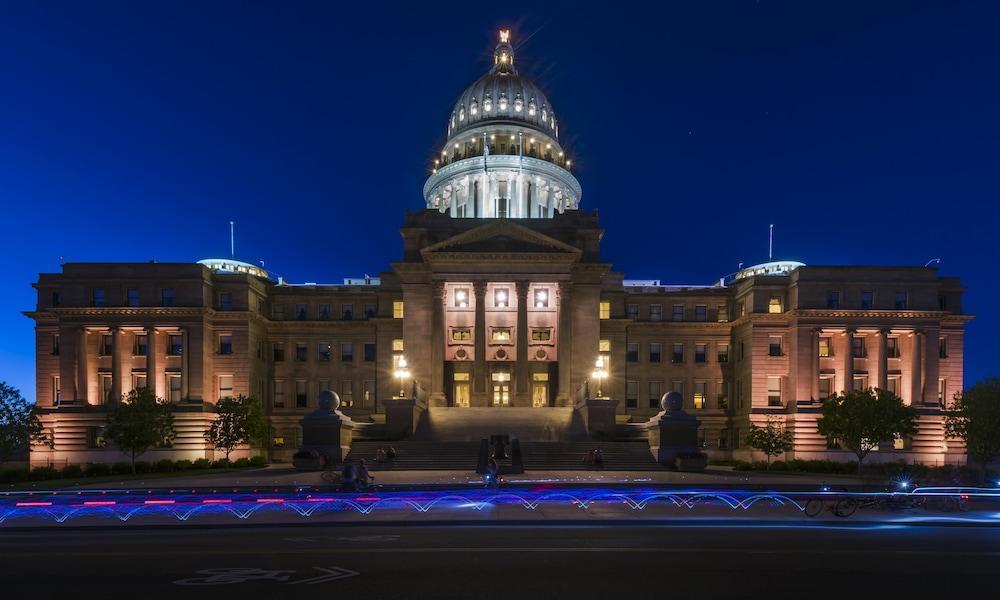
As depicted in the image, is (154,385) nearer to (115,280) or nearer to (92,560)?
(115,280)

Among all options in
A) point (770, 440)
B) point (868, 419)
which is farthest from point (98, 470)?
point (868, 419)

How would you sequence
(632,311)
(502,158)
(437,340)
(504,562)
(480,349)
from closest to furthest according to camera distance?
(504,562) → (437,340) → (480,349) → (632,311) → (502,158)

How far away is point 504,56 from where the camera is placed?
112 meters

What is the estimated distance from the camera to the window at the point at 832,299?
63.0 meters

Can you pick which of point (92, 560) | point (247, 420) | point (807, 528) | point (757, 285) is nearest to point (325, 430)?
point (247, 420)

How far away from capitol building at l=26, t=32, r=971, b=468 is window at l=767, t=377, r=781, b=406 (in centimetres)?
10

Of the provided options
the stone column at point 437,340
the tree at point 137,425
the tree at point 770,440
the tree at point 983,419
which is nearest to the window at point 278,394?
the tree at point 137,425

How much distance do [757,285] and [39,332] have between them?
71496 mm

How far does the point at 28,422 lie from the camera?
1811 inches

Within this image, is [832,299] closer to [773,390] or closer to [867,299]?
[867,299]

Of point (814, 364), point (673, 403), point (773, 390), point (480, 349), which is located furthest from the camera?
point (773, 390)

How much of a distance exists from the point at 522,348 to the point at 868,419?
28.1 m

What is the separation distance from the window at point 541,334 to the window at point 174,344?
3449 cm

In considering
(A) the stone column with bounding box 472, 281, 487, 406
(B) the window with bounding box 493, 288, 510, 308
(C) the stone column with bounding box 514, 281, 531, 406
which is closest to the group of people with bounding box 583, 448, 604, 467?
(C) the stone column with bounding box 514, 281, 531, 406
